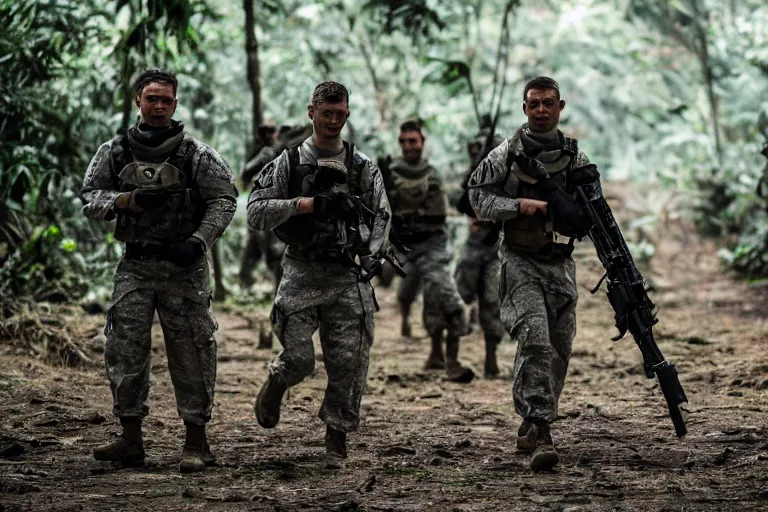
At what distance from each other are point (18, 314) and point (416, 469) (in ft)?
16.4

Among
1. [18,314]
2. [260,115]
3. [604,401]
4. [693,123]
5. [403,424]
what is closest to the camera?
[403,424]

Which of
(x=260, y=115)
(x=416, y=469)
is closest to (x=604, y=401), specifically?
(x=416, y=469)

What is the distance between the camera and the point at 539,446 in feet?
17.4

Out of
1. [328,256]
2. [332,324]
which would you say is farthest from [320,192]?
[332,324]

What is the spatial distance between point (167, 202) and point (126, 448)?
1328 millimetres

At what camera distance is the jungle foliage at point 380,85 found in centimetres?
986

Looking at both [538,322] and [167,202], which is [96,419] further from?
[538,322]

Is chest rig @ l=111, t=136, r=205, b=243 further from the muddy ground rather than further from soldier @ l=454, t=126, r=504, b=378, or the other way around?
soldier @ l=454, t=126, r=504, b=378

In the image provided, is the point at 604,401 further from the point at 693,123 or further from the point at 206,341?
the point at 693,123

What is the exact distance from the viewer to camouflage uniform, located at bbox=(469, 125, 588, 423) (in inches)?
218

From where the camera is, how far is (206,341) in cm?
538

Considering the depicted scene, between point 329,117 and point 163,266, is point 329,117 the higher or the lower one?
the higher one

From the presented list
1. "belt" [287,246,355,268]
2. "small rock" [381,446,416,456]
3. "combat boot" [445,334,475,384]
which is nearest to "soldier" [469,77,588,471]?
"small rock" [381,446,416,456]

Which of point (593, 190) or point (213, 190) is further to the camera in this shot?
point (593, 190)
